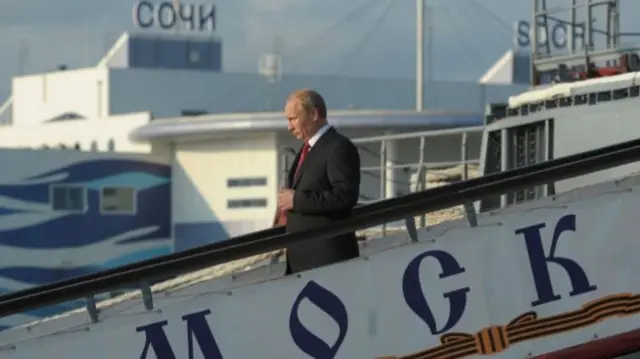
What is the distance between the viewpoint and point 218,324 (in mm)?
6801

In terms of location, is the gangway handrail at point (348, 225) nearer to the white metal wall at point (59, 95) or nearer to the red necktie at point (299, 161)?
the red necktie at point (299, 161)

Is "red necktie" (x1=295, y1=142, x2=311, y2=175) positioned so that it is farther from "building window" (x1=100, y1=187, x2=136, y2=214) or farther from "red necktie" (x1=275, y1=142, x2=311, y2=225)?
"building window" (x1=100, y1=187, x2=136, y2=214)

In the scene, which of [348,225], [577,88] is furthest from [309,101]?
[577,88]

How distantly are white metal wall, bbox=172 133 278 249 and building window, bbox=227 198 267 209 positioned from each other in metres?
0.11

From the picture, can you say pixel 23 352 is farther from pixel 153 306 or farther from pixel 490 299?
pixel 490 299

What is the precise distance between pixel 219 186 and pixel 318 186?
122ft

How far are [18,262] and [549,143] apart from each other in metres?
33.9

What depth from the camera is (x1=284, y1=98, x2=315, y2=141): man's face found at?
698cm

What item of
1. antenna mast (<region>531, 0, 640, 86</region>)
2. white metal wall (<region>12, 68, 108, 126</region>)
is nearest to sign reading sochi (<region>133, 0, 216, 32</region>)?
white metal wall (<region>12, 68, 108, 126</region>)

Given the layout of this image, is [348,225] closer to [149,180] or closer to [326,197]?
[326,197]

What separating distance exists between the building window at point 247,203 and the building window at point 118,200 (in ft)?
9.88

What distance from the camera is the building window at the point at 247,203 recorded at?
1699 inches

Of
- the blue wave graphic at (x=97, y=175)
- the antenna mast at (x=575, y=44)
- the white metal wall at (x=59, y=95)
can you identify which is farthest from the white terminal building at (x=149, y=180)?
the antenna mast at (x=575, y=44)

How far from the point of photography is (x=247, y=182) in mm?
43375
